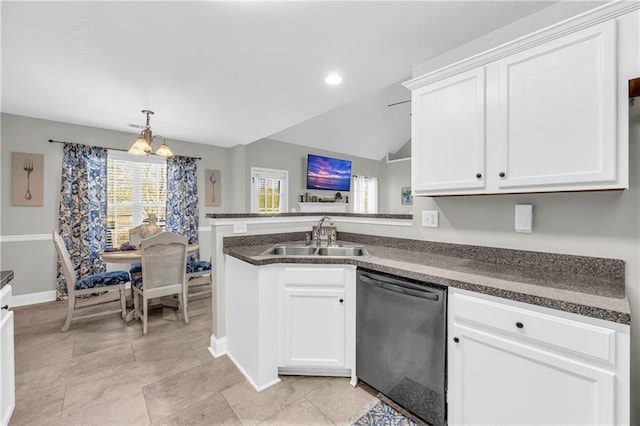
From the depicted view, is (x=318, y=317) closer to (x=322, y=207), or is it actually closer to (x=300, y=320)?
(x=300, y=320)

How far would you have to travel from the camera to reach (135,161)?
4.34m

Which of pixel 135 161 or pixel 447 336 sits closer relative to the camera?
pixel 447 336

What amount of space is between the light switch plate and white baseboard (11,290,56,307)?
3314 mm

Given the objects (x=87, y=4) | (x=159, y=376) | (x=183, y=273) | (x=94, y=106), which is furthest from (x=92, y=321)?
(x=87, y=4)

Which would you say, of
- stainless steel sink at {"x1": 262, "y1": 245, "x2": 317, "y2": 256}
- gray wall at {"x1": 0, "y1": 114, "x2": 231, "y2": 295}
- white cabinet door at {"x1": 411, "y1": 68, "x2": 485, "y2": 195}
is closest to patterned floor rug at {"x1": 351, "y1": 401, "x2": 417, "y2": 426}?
stainless steel sink at {"x1": 262, "y1": 245, "x2": 317, "y2": 256}

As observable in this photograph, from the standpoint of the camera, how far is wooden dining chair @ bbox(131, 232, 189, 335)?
268cm

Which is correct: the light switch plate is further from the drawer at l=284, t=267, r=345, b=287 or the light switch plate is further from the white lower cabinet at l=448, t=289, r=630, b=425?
the white lower cabinet at l=448, t=289, r=630, b=425

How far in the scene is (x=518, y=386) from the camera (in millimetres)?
1146

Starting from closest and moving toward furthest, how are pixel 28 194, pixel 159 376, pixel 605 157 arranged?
pixel 605 157 < pixel 159 376 < pixel 28 194

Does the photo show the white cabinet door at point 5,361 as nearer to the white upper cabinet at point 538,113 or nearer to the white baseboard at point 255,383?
the white baseboard at point 255,383

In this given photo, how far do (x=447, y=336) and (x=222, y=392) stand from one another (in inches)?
57.6

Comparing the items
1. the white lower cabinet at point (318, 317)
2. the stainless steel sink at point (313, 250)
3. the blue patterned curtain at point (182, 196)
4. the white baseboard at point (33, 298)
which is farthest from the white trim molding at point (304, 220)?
the white baseboard at point (33, 298)

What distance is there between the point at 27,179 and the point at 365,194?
617 centimetres

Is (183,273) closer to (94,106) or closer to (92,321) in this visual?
(92,321)
